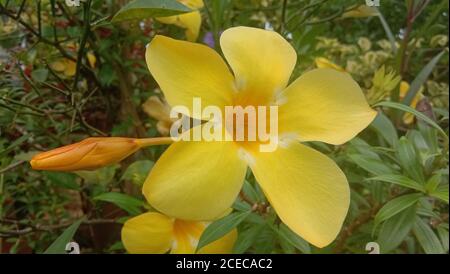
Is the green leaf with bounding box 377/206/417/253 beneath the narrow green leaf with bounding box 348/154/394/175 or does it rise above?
beneath

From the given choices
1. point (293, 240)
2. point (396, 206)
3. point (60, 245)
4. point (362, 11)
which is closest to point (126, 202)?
point (60, 245)

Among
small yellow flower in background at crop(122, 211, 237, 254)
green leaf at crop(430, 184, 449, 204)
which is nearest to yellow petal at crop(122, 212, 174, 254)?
small yellow flower in background at crop(122, 211, 237, 254)

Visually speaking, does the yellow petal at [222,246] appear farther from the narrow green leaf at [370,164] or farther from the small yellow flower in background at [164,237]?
the narrow green leaf at [370,164]

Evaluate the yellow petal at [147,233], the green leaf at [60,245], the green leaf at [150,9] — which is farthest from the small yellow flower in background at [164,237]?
the green leaf at [150,9]

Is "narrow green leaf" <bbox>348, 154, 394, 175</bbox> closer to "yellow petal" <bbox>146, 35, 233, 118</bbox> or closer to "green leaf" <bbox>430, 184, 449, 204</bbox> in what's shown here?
"green leaf" <bbox>430, 184, 449, 204</bbox>
